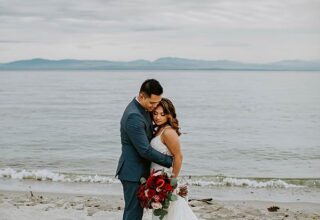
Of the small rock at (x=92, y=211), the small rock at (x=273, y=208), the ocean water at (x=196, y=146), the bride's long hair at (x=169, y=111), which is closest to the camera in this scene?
the bride's long hair at (x=169, y=111)

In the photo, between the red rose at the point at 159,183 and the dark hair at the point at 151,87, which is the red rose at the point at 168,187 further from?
the dark hair at the point at 151,87

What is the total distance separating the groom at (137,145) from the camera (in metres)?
4.84

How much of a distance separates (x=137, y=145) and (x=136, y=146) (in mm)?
18

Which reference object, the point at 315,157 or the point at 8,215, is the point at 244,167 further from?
the point at 8,215

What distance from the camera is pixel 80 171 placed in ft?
46.3

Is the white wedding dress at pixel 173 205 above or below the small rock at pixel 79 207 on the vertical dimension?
above

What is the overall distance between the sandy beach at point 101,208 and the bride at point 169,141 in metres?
2.99

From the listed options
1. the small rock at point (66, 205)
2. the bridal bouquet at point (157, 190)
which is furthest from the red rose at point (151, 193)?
the small rock at point (66, 205)

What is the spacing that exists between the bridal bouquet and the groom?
0.13 metres

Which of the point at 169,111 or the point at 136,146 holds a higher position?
the point at 169,111

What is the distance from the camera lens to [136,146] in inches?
191

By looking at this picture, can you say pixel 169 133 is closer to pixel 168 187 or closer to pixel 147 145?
pixel 147 145

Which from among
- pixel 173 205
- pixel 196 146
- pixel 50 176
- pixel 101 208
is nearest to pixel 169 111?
pixel 173 205

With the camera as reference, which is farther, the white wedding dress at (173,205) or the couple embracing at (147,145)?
the white wedding dress at (173,205)
